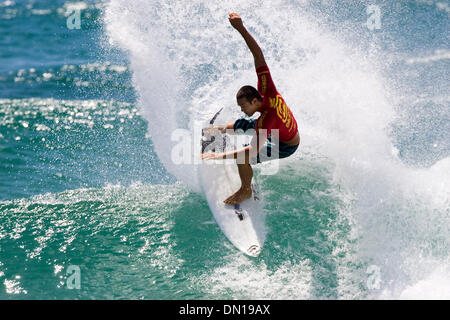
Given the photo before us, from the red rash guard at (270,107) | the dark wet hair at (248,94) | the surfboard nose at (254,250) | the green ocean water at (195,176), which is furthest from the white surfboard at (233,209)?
the dark wet hair at (248,94)

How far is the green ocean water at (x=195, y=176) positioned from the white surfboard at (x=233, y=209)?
0.42 ft

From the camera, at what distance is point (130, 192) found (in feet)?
22.1

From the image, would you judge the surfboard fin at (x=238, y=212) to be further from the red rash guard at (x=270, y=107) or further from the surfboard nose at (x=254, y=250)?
the red rash guard at (x=270, y=107)

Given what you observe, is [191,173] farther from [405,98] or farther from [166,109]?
[405,98]

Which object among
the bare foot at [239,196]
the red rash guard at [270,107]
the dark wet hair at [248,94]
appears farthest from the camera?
the bare foot at [239,196]

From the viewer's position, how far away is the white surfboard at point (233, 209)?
550 centimetres

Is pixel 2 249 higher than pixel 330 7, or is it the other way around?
pixel 330 7

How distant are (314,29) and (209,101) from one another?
8.76 feet

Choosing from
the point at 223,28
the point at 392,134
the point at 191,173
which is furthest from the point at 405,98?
the point at 191,173

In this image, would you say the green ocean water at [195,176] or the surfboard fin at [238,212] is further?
the surfboard fin at [238,212]

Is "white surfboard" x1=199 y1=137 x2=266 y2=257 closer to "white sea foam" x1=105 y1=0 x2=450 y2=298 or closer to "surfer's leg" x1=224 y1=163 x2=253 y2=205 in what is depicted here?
"surfer's leg" x1=224 y1=163 x2=253 y2=205

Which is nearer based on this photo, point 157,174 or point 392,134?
point 157,174

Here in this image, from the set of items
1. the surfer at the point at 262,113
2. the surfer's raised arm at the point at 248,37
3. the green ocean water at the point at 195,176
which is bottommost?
the green ocean water at the point at 195,176

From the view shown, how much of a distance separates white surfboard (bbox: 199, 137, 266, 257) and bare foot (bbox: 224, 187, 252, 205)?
6 centimetres
